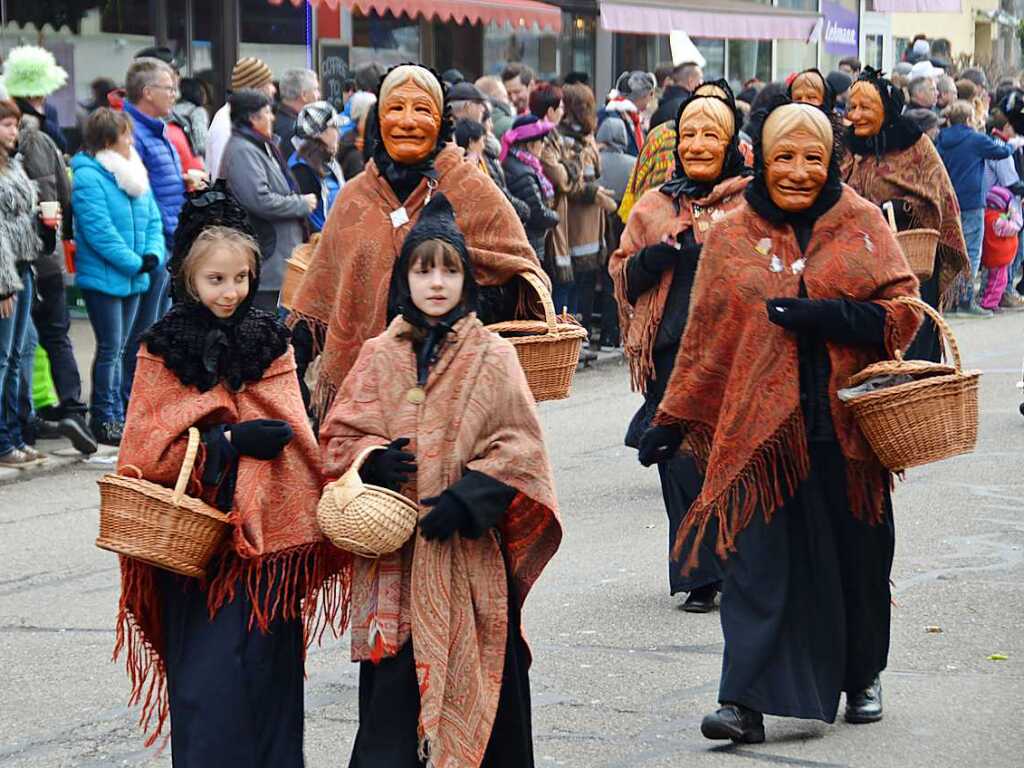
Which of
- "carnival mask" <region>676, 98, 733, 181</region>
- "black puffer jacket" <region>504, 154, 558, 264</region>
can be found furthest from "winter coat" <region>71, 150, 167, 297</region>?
"carnival mask" <region>676, 98, 733, 181</region>

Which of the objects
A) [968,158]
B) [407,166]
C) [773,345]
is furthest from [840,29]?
[773,345]

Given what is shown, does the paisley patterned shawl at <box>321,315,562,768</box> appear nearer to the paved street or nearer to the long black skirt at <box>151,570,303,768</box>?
the long black skirt at <box>151,570,303,768</box>

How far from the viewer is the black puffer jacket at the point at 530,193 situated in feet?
41.1

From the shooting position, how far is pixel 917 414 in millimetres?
5316

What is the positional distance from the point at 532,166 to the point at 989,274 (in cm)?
665

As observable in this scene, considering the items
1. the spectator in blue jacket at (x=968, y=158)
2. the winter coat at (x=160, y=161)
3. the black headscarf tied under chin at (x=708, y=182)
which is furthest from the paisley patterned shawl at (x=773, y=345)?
the spectator in blue jacket at (x=968, y=158)

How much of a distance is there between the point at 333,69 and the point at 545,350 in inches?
505

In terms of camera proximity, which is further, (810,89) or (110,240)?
(110,240)

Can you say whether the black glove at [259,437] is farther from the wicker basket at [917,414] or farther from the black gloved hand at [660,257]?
the black gloved hand at [660,257]

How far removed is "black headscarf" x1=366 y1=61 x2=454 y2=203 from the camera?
19.4 feet

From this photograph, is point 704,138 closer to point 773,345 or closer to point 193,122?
point 773,345

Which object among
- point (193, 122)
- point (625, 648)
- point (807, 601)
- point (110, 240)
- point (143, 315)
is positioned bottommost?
point (625, 648)

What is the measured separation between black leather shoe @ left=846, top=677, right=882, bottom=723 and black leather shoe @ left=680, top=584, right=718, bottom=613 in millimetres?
1376

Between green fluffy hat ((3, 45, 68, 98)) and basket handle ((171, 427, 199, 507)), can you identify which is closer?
basket handle ((171, 427, 199, 507))
